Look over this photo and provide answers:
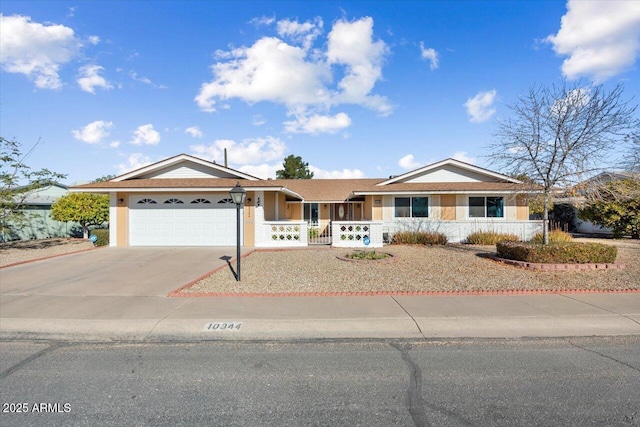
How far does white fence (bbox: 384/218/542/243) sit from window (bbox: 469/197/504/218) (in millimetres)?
569

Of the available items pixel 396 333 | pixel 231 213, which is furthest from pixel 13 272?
pixel 396 333

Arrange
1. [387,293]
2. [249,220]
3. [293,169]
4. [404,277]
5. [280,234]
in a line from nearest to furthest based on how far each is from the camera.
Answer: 1. [387,293]
2. [404,277]
3. [249,220]
4. [280,234]
5. [293,169]

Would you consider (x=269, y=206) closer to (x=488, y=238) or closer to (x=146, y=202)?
(x=146, y=202)

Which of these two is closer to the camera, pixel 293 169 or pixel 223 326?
pixel 223 326

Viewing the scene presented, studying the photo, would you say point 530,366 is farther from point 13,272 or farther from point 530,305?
point 13,272

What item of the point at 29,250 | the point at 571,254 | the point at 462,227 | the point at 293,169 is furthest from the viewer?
the point at 293,169

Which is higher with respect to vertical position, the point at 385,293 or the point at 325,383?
the point at 385,293

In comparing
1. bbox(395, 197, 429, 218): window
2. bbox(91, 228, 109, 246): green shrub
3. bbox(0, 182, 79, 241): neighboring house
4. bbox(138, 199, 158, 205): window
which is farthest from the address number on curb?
bbox(0, 182, 79, 241): neighboring house

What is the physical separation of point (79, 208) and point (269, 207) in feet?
34.7

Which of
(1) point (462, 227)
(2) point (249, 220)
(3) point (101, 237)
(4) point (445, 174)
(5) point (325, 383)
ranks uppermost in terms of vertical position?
(4) point (445, 174)

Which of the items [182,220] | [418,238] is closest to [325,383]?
[418,238]

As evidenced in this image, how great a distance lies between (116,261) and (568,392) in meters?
12.9

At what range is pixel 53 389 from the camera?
3.69 metres

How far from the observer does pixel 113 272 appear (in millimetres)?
10125
